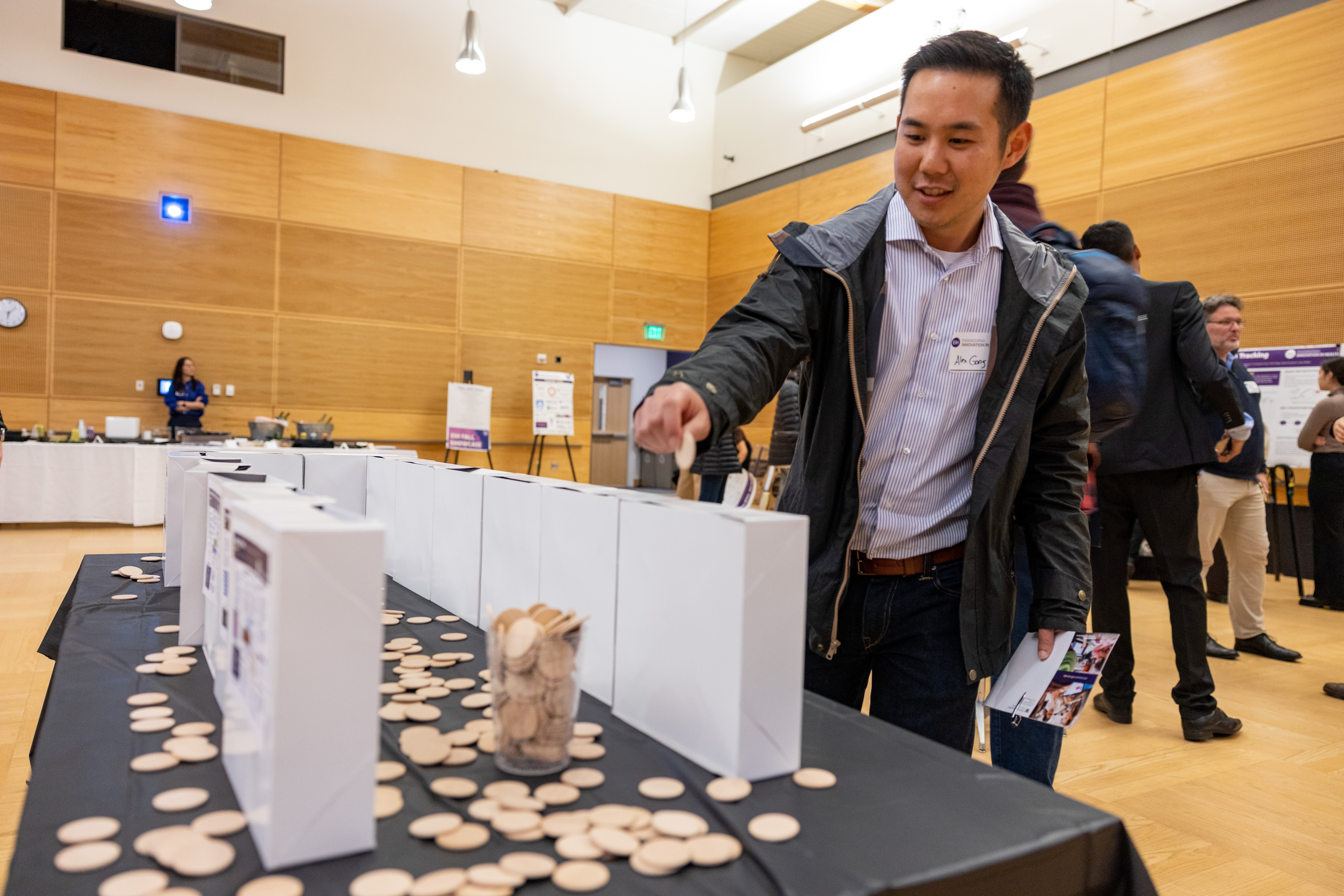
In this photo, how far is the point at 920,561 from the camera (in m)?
1.32

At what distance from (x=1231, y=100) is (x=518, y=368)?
666 cm

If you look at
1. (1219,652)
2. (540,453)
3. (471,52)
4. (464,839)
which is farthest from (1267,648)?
(540,453)

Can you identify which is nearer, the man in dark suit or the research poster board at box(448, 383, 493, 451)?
the man in dark suit

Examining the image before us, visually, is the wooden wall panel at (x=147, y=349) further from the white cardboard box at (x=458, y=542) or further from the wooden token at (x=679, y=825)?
the wooden token at (x=679, y=825)

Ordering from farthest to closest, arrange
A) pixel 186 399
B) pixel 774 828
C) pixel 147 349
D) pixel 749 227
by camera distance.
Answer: pixel 749 227, pixel 147 349, pixel 186 399, pixel 774 828

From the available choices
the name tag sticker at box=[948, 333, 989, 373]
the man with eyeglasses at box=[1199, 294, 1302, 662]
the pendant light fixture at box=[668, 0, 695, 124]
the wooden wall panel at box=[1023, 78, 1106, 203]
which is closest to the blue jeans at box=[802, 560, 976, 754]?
the name tag sticker at box=[948, 333, 989, 373]

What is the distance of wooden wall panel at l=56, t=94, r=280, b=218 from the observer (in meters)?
7.34

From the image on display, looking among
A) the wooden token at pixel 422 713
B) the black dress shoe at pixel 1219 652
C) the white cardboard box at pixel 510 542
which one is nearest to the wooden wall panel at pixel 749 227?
the black dress shoe at pixel 1219 652

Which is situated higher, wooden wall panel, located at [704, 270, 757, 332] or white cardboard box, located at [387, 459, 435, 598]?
wooden wall panel, located at [704, 270, 757, 332]

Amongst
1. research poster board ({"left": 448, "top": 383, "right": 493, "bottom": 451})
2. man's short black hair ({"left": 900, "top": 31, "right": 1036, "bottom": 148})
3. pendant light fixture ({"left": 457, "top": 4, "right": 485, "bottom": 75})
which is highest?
pendant light fixture ({"left": 457, "top": 4, "right": 485, "bottom": 75})

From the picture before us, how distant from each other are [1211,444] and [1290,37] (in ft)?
13.4

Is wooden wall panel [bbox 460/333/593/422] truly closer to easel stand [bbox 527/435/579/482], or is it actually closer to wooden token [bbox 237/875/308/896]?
easel stand [bbox 527/435/579/482]

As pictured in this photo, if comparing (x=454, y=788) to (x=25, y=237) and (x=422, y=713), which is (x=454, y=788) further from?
(x=25, y=237)

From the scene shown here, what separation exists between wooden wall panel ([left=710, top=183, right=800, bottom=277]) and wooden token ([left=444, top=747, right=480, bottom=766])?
825 centimetres
